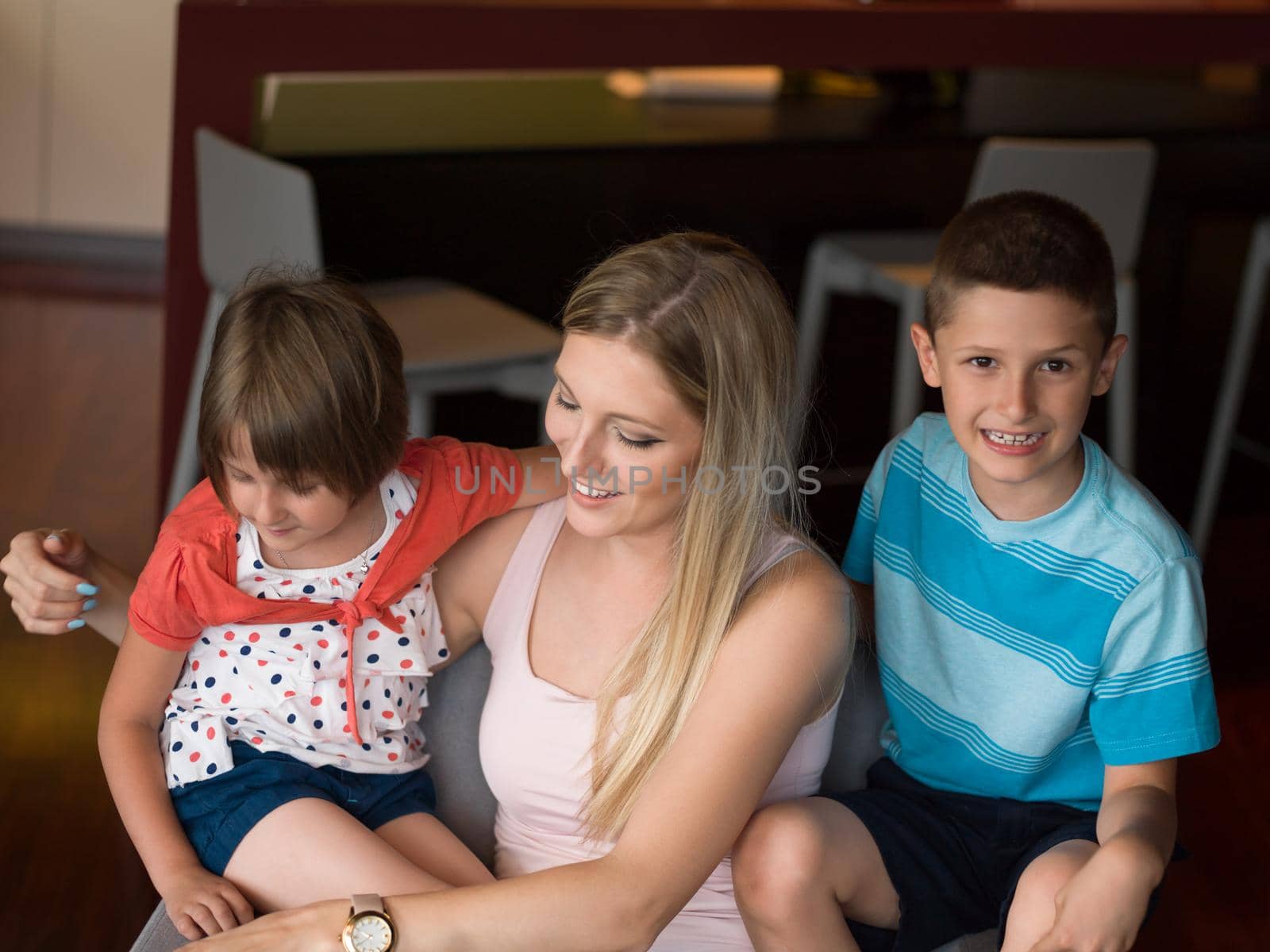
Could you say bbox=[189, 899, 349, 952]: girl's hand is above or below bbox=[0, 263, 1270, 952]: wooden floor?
above

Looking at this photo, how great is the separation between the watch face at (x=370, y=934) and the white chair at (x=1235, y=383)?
2.49 m

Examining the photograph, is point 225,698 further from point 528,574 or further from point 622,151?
point 622,151

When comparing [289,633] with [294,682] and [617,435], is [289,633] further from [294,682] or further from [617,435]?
[617,435]

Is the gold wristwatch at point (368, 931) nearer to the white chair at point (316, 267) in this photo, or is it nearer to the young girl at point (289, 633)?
the young girl at point (289, 633)

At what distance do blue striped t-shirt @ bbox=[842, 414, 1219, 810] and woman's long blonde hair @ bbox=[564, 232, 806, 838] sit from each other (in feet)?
0.72

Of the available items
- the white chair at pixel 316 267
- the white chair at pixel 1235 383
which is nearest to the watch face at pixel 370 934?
the white chair at pixel 316 267

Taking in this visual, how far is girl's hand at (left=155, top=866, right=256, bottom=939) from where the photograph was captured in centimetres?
134

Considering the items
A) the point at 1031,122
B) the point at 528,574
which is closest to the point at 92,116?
the point at 1031,122

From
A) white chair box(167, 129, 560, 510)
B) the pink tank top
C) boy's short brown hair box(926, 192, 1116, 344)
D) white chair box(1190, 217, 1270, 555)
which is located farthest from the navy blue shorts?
white chair box(1190, 217, 1270, 555)

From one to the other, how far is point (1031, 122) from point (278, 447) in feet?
8.17

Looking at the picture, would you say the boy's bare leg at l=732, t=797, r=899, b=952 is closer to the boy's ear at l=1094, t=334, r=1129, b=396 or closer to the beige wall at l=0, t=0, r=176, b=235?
the boy's ear at l=1094, t=334, r=1129, b=396

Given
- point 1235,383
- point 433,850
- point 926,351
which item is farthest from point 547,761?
point 1235,383

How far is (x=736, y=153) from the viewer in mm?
3166

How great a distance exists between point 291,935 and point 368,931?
66mm
